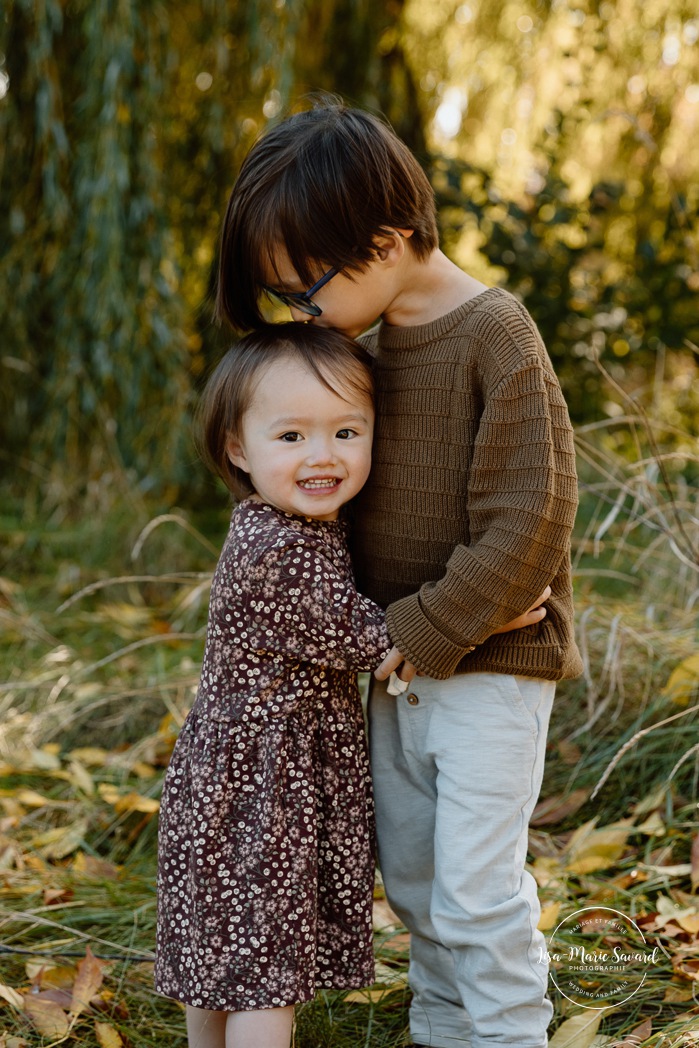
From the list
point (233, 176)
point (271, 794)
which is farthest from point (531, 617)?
point (233, 176)

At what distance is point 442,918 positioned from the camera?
1497 mm

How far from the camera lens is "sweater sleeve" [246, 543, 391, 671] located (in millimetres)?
1482

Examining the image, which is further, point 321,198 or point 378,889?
point 378,889

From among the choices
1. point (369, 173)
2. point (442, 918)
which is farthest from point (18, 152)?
point (442, 918)

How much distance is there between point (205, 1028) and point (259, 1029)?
4.9 inches

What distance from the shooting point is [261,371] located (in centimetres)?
153

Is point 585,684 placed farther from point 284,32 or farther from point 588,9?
point 588,9

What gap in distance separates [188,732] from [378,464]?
0.48 m

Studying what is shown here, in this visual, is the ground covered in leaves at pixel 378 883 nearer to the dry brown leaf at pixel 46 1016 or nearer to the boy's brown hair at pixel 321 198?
the dry brown leaf at pixel 46 1016

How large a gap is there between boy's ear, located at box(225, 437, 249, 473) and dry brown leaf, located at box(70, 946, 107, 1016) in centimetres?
84

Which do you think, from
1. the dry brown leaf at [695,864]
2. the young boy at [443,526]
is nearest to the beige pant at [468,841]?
the young boy at [443,526]

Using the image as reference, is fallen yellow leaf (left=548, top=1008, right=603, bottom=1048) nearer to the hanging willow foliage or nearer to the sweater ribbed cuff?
the sweater ribbed cuff

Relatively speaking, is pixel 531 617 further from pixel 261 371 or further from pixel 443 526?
pixel 261 371

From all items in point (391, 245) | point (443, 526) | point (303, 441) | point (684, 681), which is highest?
point (391, 245)
